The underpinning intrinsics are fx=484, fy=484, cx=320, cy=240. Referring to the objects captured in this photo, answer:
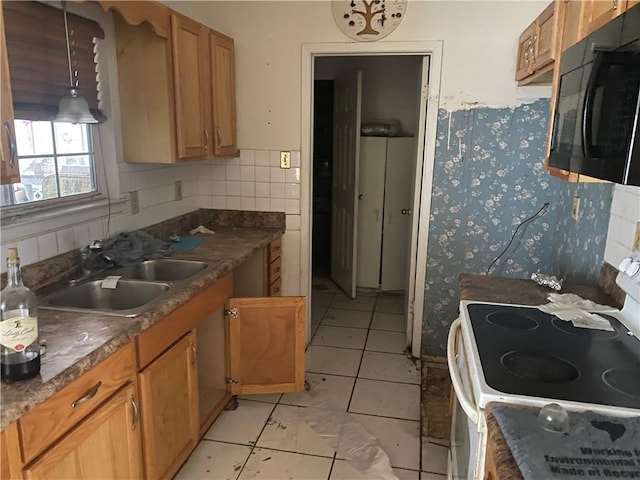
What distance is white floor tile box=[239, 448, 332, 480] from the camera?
7.09 feet

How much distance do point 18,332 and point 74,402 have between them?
30cm

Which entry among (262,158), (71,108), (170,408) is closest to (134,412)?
(170,408)

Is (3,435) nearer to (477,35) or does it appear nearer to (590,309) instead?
(590,309)

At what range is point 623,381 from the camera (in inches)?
48.2

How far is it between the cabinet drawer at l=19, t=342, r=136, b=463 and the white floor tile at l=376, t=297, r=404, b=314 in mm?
2794

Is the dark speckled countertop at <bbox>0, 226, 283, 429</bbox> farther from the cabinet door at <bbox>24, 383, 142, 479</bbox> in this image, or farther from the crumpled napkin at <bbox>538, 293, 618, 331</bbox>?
the crumpled napkin at <bbox>538, 293, 618, 331</bbox>

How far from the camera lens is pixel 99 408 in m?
1.52

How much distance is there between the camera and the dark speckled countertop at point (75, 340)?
119 centimetres

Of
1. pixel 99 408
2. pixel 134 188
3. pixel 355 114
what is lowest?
pixel 99 408

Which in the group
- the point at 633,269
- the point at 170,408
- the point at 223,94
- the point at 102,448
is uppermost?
the point at 223,94

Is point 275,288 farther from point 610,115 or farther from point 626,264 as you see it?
point 610,115

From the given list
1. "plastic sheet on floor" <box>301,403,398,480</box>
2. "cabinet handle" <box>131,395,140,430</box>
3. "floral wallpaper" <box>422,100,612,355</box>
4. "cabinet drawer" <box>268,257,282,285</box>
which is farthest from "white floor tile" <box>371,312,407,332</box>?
"cabinet handle" <box>131,395,140,430</box>

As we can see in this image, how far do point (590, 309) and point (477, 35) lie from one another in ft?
6.01

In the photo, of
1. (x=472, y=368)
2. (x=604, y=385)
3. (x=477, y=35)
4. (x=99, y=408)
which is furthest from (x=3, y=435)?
(x=477, y=35)
